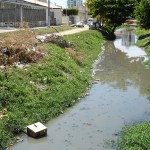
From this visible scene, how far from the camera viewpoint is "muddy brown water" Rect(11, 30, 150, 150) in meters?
11.9

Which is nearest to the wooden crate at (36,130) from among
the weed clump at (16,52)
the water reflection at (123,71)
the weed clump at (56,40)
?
the weed clump at (16,52)

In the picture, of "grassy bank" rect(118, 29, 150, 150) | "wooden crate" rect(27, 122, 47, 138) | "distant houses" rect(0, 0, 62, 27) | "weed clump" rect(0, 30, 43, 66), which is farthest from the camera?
"distant houses" rect(0, 0, 62, 27)

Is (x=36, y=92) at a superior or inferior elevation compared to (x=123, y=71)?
superior

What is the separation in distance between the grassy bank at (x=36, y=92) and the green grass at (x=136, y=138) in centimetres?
352

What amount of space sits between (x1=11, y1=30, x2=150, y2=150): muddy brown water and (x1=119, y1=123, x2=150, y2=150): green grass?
425mm

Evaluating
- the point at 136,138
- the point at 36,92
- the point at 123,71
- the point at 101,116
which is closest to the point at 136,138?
the point at 136,138

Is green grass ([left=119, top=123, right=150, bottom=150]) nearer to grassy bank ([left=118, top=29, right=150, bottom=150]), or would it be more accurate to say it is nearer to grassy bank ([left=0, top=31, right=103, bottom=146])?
grassy bank ([left=118, top=29, right=150, bottom=150])

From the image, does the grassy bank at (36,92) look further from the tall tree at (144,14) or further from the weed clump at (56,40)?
the tall tree at (144,14)

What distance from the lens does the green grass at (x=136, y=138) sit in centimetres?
1079

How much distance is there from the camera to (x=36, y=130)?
12234 millimetres

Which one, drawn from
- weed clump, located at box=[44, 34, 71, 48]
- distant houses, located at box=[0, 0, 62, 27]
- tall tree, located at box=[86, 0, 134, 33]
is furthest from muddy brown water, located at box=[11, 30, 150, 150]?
tall tree, located at box=[86, 0, 134, 33]

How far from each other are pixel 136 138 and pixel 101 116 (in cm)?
352

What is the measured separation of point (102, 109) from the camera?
15.5 meters

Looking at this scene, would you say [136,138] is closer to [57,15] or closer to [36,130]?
[36,130]
